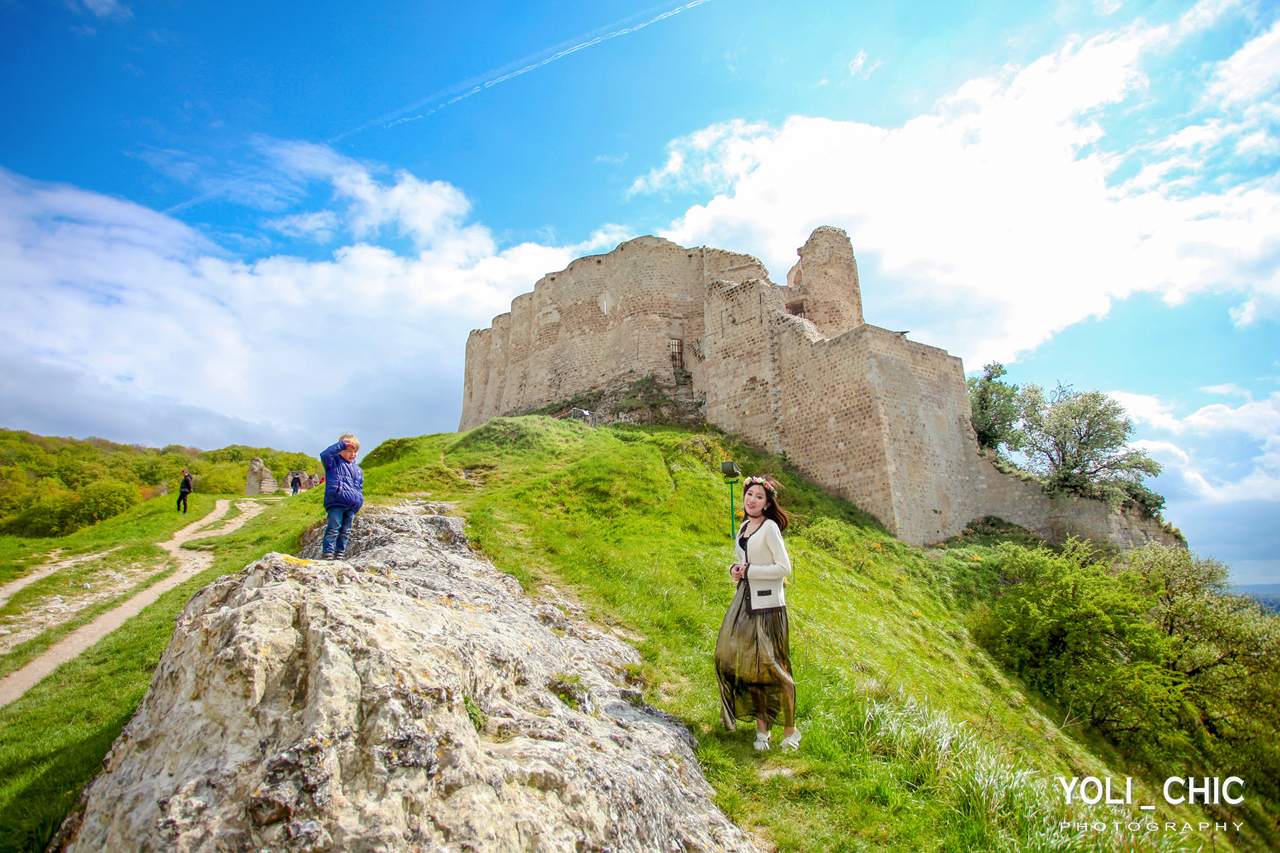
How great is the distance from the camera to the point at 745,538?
5832mm

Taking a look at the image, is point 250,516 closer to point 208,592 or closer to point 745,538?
point 208,592

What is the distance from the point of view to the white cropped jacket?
18.2 feet

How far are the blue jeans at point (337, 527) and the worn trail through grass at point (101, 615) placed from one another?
152 inches

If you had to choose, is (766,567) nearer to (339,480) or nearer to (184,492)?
(339,480)

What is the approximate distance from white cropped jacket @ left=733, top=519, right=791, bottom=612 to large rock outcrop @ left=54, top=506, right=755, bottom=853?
1.56m

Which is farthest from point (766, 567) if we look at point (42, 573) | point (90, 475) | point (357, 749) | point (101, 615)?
point (90, 475)

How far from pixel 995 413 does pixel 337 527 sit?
26.9m

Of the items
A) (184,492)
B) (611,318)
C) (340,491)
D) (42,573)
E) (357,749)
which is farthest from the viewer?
(611,318)

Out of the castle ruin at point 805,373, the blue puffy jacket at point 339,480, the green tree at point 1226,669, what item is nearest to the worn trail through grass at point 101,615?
the blue puffy jacket at point 339,480

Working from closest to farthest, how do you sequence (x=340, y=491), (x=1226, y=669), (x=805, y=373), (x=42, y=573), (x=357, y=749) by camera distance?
(x=357, y=749) → (x=340, y=491) → (x=42, y=573) → (x=1226, y=669) → (x=805, y=373)

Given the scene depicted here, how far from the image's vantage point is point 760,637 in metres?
5.58

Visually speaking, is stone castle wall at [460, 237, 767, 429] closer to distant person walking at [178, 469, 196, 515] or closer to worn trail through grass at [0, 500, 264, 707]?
distant person walking at [178, 469, 196, 515]

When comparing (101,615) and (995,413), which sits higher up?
(995,413)

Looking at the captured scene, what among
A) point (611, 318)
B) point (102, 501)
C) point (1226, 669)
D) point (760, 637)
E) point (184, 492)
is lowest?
point (1226, 669)
